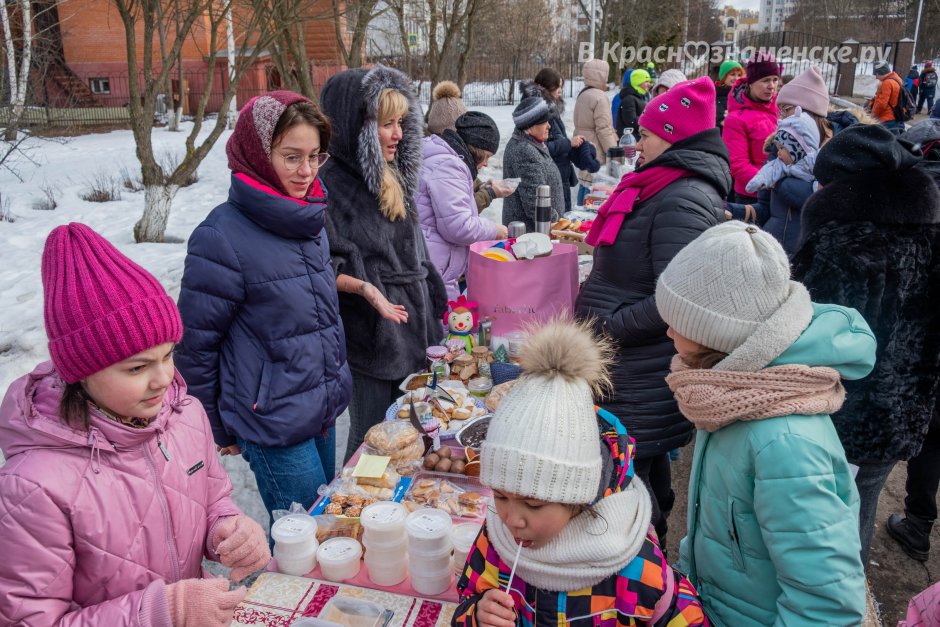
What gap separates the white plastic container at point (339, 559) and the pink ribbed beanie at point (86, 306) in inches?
31.9

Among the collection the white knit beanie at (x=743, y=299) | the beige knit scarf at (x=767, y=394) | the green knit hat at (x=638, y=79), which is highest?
the green knit hat at (x=638, y=79)

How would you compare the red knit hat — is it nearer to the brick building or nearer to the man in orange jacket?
the man in orange jacket

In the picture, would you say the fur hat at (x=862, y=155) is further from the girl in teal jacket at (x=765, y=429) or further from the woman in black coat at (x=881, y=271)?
the girl in teal jacket at (x=765, y=429)

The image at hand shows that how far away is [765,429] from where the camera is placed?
137 centimetres

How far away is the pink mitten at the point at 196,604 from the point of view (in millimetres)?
1329

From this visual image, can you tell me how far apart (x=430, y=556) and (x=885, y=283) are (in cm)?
177

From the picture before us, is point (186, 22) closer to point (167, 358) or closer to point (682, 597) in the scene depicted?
point (167, 358)

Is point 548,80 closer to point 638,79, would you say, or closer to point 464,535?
point 638,79

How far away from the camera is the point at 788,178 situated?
4473mm

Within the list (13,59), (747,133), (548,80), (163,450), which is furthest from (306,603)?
(13,59)

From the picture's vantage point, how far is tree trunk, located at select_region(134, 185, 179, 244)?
311 inches

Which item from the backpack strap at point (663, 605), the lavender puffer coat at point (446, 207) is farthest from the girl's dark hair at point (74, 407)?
the lavender puffer coat at point (446, 207)

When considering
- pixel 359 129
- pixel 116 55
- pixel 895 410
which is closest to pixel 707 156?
pixel 895 410

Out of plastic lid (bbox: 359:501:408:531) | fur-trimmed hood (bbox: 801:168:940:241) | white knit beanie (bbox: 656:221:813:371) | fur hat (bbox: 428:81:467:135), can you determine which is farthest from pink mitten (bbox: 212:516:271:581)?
fur hat (bbox: 428:81:467:135)
